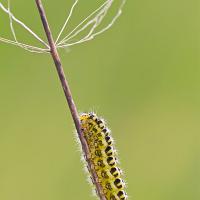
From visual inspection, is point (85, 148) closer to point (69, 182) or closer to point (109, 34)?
point (69, 182)

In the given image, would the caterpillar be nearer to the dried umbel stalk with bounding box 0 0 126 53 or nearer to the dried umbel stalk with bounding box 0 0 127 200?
the dried umbel stalk with bounding box 0 0 127 200


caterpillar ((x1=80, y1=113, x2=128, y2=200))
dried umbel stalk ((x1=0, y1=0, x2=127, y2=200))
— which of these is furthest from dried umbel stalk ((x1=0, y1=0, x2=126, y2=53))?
caterpillar ((x1=80, y1=113, x2=128, y2=200))

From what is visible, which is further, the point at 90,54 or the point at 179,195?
the point at 90,54

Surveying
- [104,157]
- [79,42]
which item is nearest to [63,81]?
[79,42]

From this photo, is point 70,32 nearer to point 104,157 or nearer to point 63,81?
point 63,81

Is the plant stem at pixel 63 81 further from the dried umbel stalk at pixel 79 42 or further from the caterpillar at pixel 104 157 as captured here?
the caterpillar at pixel 104 157

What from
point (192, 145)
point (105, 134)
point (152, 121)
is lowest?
point (105, 134)

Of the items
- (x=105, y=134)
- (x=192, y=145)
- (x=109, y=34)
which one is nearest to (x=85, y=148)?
→ (x=105, y=134)

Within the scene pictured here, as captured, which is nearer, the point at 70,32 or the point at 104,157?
the point at 70,32
